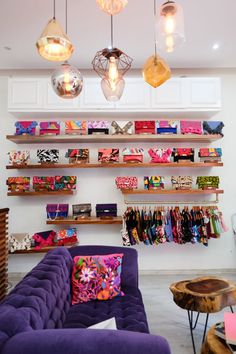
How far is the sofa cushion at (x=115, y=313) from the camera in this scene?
63.2 inches

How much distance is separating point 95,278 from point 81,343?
1114 mm

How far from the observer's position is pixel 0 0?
7.70ft

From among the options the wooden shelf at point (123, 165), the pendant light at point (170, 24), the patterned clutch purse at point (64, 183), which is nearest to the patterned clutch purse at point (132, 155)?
the wooden shelf at point (123, 165)

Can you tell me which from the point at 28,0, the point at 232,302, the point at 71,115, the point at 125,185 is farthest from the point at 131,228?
the point at 28,0

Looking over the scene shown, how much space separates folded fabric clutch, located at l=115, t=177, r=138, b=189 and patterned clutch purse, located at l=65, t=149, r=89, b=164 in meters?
0.56

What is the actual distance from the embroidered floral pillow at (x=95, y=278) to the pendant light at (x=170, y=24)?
5.80 ft

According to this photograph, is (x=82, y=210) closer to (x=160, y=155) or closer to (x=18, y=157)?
(x=18, y=157)

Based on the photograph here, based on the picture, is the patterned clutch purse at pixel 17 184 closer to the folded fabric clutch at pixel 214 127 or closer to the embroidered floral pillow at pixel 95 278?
the embroidered floral pillow at pixel 95 278

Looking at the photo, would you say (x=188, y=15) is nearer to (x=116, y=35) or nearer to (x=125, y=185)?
(x=116, y=35)

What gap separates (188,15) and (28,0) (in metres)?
1.65

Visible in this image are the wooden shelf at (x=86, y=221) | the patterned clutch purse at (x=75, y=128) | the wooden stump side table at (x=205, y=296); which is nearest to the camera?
the wooden stump side table at (x=205, y=296)

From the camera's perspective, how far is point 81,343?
96 cm

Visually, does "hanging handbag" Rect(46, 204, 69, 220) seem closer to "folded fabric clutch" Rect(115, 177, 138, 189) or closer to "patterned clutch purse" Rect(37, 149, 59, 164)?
"patterned clutch purse" Rect(37, 149, 59, 164)

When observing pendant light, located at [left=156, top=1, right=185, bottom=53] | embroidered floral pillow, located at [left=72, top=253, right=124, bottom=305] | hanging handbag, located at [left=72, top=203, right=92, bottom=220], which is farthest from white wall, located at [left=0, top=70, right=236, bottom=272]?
pendant light, located at [left=156, top=1, right=185, bottom=53]
